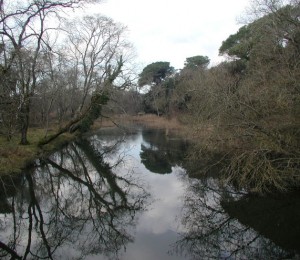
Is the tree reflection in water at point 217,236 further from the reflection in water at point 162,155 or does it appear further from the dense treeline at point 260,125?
the reflection in water at point 162,155

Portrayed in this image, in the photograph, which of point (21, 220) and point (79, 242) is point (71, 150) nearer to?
point (21, 220)

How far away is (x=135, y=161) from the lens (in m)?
21.3

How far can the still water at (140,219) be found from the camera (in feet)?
27.6

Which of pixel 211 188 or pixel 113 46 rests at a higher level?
pixel 113 46

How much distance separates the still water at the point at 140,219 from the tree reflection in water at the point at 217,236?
1.0 inches

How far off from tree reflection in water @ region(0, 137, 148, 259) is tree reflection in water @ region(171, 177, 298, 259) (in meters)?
1.68

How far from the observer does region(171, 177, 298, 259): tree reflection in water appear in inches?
321

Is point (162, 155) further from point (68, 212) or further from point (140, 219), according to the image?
point (140, 219)

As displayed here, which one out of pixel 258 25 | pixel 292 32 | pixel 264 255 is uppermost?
pixel 258 25

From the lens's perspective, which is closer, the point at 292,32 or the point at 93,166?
the point at 292,32

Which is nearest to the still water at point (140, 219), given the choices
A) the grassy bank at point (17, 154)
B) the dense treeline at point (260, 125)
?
the grassy bank at point (17, 154)

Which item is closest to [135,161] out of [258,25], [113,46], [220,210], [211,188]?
[211,188]

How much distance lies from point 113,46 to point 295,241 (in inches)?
1103

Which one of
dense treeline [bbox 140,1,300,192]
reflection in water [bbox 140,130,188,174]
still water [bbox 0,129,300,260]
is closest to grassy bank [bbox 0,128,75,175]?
still water [bbox 0,129,300,260]
